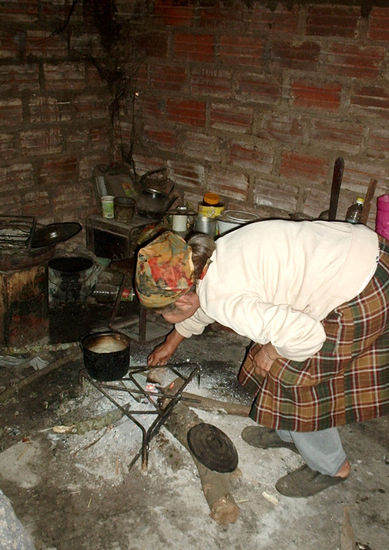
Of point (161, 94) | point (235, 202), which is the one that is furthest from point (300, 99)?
point (161, 94)

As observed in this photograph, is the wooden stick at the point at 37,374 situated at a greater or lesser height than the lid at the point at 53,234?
lesser

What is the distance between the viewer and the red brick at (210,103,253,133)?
4.48 metres

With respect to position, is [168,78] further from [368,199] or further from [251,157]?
[368,199]

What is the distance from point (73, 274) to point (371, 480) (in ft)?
9.48

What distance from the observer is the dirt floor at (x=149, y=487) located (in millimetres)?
2404

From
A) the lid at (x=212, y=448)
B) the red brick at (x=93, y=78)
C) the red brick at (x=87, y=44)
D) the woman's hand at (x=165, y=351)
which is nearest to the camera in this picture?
the lid at (x=212, y=448)

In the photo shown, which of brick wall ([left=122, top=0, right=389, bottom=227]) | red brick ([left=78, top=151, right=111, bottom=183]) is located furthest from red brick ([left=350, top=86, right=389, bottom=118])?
red brick ([left=78, top=151, right=111, bottom=183])

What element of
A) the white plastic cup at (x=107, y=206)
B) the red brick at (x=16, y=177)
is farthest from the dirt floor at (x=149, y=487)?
the red brick at (x=16, y=177)

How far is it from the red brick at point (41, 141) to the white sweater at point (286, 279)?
10.7ft

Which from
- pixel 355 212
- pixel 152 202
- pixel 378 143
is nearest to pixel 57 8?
pixel 152 202

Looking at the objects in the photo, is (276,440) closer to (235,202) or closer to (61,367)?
(61,367)

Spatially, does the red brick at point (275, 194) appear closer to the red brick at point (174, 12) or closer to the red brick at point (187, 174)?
the red brick at point (187, 174)

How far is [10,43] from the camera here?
435 cm

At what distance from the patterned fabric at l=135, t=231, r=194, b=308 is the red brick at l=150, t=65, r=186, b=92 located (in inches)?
123
